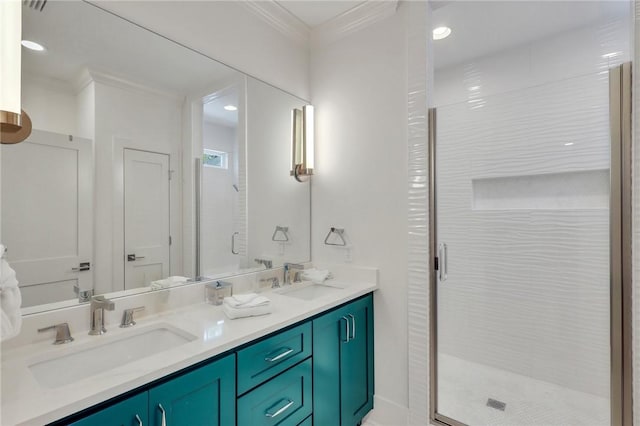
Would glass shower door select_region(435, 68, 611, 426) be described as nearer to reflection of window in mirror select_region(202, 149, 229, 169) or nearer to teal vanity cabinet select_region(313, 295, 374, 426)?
teal vanity cabinet select_region(313, 295, 374, 426)

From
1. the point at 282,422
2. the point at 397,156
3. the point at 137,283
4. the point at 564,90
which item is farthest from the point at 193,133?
the point at 564,90

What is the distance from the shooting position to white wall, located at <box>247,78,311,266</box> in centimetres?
200

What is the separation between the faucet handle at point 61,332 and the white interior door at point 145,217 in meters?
0.27

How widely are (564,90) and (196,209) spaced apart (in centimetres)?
233

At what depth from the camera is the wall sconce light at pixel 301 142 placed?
7.33 feet

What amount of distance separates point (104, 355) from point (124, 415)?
41 cm

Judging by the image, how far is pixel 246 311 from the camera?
53.4 inches

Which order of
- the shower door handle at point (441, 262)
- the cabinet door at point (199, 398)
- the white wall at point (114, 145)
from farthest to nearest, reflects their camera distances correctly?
the shower door handle at point (441, 262) < the white wall at point (114, 145) < the cabinet door at point (199, 398)

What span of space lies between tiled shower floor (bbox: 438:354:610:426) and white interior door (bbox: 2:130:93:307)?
2121 millimetres

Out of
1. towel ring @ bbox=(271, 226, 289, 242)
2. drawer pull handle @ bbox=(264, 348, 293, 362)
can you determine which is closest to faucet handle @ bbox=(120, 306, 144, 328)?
drawer pull handle @ bbox=(264, 348, 293, 362)

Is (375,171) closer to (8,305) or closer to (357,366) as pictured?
(357,366)

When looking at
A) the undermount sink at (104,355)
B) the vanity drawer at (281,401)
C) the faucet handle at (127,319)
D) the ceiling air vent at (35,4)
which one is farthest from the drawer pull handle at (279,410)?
the ceiling air vent at (35,4)

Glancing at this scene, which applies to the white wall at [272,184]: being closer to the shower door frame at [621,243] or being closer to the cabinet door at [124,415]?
the cabinet door at [124,415]

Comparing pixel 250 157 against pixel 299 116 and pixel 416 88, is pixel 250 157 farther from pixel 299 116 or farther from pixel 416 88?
pixel 416 88
